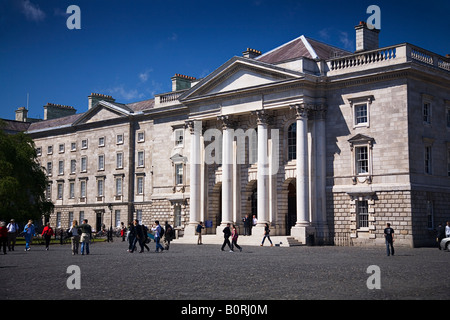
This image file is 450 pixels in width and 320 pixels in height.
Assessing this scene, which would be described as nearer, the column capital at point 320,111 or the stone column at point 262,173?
the column capital at point 320,111

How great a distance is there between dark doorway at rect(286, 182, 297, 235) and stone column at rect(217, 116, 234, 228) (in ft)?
13.6

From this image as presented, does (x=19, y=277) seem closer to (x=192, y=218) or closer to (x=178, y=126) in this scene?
(x=192, y=218)

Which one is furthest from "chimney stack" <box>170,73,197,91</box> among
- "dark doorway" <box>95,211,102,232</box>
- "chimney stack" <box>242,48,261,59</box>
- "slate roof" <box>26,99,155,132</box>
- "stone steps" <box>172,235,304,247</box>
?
"stone steps" <box>172,235,304,247</box>

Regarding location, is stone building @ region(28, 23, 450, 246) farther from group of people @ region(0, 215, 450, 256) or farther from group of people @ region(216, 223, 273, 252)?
group of people @ region(0, 215, 450, 256)

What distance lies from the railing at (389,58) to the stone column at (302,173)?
12.4 feet

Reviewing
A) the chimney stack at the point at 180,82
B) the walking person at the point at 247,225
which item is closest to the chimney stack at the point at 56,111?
the chimney stack at the point at 180,82

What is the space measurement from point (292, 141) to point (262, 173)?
3214mm

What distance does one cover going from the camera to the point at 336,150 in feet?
136

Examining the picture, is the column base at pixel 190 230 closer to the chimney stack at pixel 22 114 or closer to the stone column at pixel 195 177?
the stone column at pixel 195 177

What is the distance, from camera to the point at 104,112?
65250 mm

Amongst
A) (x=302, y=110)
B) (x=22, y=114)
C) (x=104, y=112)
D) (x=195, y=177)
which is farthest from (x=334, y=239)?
(x=22, y=114)

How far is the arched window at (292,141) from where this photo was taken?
44188mm

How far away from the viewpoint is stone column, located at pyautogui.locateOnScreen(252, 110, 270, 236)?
142 feet

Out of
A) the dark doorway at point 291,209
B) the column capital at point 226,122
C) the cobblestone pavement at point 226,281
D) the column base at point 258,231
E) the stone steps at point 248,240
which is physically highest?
the column capital at point 226,122
